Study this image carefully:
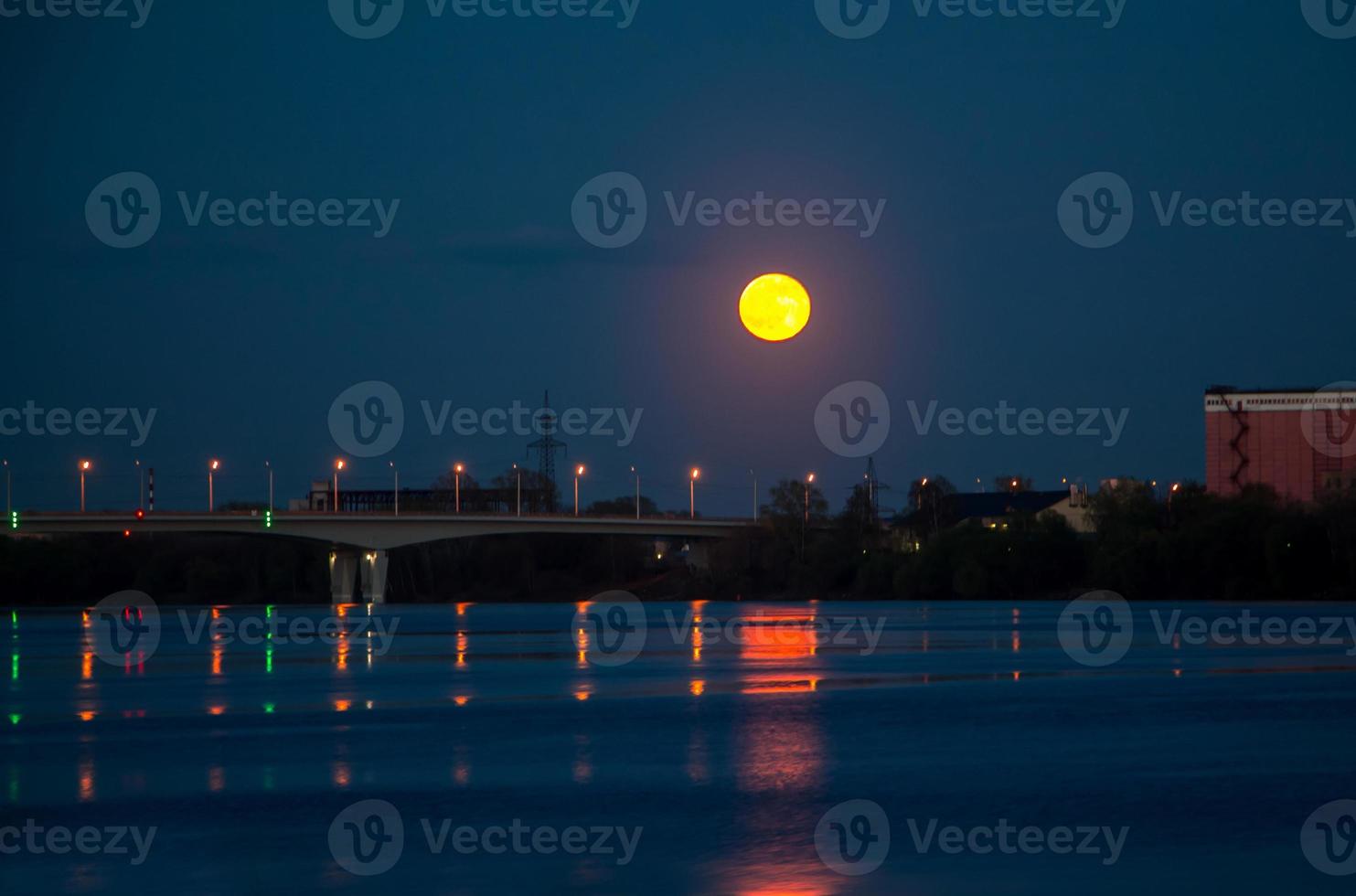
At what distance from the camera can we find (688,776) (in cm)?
2216

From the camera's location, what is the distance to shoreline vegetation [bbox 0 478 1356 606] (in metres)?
94.2

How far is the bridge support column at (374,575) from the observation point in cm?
11531

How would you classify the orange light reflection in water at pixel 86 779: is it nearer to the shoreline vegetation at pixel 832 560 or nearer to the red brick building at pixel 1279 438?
the shoreline vegetation at pixel 832 560

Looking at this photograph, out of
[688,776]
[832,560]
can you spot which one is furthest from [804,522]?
[688,776]

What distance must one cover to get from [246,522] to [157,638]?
41.3m

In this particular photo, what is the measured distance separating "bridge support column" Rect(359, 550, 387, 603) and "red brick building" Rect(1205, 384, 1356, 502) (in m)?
63.6

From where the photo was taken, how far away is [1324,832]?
17.6m

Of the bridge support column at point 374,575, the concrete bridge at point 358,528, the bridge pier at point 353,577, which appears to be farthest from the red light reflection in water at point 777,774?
the bridge pier at point 353,577

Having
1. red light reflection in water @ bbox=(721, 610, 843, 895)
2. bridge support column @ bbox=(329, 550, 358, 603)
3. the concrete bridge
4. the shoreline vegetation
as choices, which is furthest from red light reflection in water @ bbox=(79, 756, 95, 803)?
bridge support column @ bbox=(329, 550, 358, 603)

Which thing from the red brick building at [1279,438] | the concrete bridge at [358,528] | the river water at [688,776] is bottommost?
the river water at [688,776]

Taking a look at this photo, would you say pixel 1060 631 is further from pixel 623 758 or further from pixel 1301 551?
pixel 623 758

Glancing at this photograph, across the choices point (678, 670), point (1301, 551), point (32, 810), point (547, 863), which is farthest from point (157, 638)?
point (1301, 551)

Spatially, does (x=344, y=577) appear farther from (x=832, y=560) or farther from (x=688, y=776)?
(x=688, y=776)

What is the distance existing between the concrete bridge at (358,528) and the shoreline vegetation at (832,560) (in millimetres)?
3936
